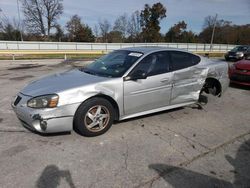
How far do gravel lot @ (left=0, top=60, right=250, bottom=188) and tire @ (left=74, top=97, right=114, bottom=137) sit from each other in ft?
0.45

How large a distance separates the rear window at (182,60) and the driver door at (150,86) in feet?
0.57

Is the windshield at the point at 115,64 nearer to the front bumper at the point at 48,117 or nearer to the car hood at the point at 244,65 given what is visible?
the front bumper at the point at 48,117

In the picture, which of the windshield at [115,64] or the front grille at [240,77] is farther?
the front grille at [240,77]

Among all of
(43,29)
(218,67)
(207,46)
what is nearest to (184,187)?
(218,67)

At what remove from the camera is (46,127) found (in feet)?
11.1

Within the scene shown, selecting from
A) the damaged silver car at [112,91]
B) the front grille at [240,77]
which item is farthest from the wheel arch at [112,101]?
the front grille at [240,77]

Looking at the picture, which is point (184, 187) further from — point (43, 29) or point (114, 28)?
point (114, 28)

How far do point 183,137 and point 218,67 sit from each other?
248cm

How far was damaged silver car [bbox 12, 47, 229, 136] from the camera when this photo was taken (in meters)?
3.41

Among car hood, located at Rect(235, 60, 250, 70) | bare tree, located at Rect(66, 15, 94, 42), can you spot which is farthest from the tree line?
car hood, located at Rect(235, 60, 250, 70)

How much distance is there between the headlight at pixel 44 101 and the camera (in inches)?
132

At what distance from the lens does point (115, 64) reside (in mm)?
4453

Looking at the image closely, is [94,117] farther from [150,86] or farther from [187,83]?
[187,83]

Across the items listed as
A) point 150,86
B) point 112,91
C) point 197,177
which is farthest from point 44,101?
point 197,177
